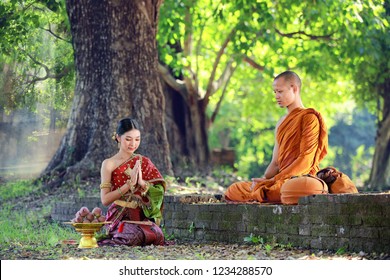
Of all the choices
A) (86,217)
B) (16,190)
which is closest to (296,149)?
(86,217)

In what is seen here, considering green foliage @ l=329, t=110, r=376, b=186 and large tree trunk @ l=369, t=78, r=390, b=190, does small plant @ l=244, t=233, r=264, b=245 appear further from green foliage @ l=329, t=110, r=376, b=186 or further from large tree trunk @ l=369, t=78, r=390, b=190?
green foliage @ l=329, t=110, r=376, b=186

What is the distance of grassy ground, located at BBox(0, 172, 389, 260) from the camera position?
7.90 meters

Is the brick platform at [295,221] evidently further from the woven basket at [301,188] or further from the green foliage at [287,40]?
the green foliage at [287,40]

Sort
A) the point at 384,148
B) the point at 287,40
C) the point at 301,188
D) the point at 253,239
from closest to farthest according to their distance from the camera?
the point at 301,188 < the point at 253,239 < the point at 384,148 < the point at 287,40

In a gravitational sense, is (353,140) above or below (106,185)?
above

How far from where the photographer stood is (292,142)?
935 centimetres

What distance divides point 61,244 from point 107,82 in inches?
210

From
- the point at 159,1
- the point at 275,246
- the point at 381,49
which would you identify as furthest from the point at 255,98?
the point at 275,246

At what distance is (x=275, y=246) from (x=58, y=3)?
7.98 metres

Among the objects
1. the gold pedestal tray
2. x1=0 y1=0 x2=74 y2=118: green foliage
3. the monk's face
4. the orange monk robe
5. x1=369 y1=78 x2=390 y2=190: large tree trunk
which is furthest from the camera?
x1=369 y1=78 x2=390 y2=190: large tree trunk

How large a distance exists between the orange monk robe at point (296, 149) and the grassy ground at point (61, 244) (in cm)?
69

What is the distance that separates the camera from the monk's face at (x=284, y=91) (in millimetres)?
9330

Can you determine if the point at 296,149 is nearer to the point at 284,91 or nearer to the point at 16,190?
the point at 284,91

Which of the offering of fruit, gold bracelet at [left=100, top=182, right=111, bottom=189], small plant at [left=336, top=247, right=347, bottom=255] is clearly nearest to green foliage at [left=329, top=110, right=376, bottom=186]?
gold bracelet at [left=100, top=182, right=111, bottom=189]
